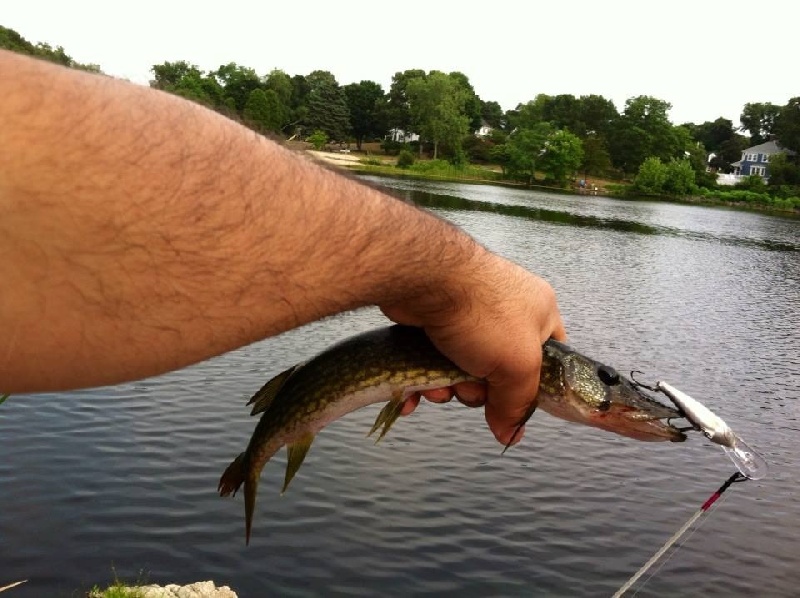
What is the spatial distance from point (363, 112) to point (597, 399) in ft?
409

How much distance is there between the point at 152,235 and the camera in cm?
152

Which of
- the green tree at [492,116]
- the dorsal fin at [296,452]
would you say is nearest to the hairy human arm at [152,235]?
the dorsal fin at [296,452]

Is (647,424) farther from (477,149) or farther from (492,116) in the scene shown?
(492,116)

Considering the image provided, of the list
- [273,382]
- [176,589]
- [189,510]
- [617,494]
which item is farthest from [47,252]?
[617,494]

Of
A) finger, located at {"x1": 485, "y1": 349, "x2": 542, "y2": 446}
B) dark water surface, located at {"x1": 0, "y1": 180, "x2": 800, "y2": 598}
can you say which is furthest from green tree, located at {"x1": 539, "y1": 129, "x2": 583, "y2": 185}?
finger, located at {"x1": 485, "y1": 349, "x2": 542, "y2": 446}

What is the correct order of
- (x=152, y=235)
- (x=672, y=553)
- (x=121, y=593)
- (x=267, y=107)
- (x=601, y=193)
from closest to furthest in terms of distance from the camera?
1. (x=152, y=235)
2. (x=121, y=593)
3. (x=672, y=553)
4. (x=267, y=107)
5. (x=601, y=193)

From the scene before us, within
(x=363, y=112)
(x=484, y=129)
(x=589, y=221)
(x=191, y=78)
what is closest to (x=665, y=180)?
(x=363, y=112)

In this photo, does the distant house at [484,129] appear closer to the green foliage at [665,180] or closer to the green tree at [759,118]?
the green foliage at [665,180]

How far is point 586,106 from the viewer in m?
134

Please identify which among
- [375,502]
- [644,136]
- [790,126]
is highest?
[790,126]

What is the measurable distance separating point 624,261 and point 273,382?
116 feet

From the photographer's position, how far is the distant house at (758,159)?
135m

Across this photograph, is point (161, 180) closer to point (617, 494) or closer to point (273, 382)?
point (273, 382)

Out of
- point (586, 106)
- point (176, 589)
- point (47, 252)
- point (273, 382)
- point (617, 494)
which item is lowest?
point (617, 494)
